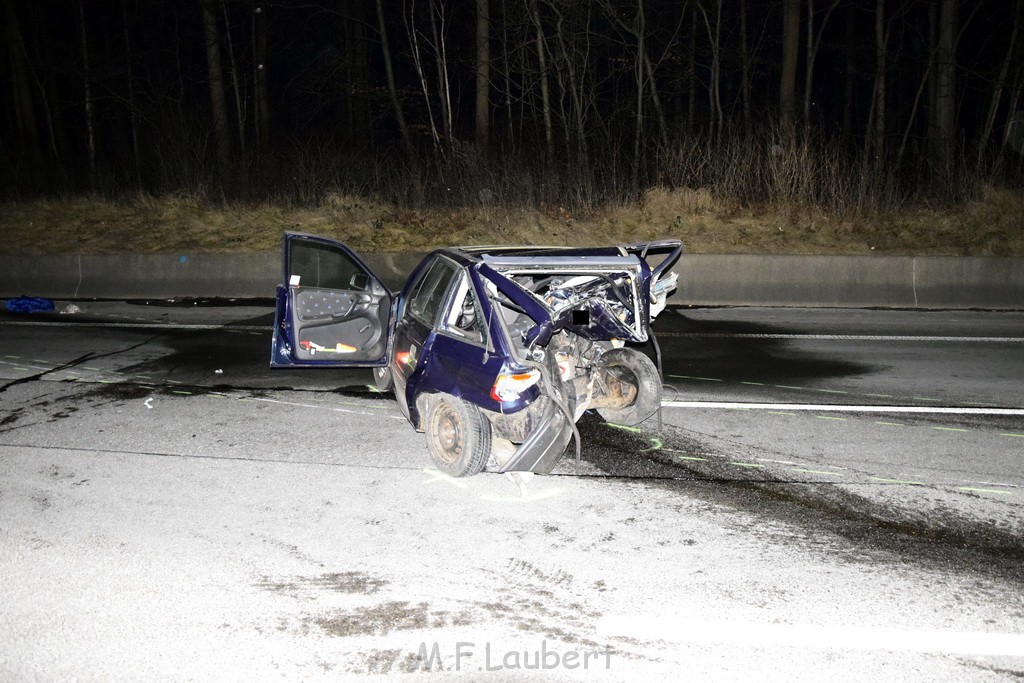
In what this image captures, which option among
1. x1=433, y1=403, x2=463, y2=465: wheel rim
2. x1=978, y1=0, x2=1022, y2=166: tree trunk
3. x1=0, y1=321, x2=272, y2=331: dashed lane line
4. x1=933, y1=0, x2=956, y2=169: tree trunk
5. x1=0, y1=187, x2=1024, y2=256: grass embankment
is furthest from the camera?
x1=978, y1=0, x2=1022, y2=166: tree trunk

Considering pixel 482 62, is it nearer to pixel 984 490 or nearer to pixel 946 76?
pixel 946 76

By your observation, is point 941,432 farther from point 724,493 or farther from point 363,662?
point 363,662

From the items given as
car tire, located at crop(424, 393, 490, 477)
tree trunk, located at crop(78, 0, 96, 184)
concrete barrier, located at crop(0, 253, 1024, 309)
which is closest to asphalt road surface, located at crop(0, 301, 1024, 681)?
car tire, located at crop(424, 393, 490, 477)

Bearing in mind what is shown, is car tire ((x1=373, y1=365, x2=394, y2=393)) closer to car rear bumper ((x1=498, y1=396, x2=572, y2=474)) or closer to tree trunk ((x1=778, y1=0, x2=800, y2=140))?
car rear bumper ((x1=498, y1=396, x2=572, y2=474))

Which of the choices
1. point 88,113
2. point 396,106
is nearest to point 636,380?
point 396,106

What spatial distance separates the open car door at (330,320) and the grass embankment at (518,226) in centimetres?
681

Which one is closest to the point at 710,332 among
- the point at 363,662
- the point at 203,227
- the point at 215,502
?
the point at 215,502

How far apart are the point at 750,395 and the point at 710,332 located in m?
3.26

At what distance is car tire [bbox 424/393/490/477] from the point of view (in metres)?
6.29

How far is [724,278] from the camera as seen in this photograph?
47.0ft

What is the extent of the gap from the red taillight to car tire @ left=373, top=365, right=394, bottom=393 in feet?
9.42

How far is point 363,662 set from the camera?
424 cm

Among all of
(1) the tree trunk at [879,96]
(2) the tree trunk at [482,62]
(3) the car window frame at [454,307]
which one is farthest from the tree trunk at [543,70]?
(3) the car window frame at [454,307]

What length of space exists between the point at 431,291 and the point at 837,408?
12.4ft
